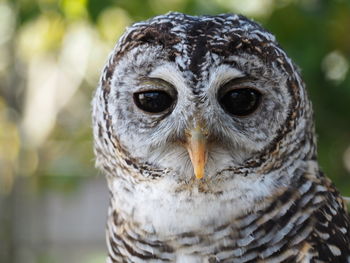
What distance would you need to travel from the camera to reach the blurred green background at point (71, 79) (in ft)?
11.1

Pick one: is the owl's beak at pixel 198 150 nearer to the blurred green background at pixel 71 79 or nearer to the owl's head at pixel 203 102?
the owl's head at pixel 203 102

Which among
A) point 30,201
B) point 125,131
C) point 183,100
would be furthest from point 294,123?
point 30,201

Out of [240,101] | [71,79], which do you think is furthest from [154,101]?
[71,79]

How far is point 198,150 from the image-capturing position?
2.09 meters

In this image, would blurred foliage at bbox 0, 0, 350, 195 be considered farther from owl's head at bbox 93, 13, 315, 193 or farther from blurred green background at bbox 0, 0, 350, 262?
owl's head at bbox 93, 13, 315, 193

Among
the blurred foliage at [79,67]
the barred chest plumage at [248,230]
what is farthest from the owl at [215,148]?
the blurred foliage at [79,67]

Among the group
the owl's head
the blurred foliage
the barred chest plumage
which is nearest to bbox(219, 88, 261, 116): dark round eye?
the owl's head

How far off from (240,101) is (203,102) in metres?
0.14

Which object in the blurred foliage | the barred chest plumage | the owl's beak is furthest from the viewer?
the blurred foliage

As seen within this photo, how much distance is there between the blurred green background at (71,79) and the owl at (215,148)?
3.35 ft

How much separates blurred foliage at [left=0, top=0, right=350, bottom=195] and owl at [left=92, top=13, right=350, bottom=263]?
1.02 m

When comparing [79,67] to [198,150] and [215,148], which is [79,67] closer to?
[215,148]

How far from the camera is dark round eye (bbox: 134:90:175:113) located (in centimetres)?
220

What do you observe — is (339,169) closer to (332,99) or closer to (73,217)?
(332,99)
